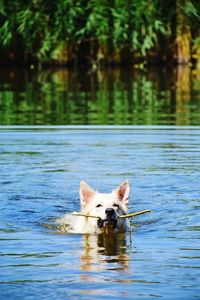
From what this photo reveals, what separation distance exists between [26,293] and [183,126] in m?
12.5

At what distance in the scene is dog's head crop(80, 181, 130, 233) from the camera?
39.2ft

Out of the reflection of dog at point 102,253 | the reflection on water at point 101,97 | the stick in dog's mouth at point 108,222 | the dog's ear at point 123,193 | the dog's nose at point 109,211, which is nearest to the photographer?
the reflection of dog at point 102,253

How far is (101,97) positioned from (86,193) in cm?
1666

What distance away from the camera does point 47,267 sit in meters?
9.97

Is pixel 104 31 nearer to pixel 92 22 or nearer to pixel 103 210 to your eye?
pixel 92 22

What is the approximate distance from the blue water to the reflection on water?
200cm

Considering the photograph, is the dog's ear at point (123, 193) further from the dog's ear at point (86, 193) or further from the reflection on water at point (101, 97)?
the reflection on water at point (101, 97)

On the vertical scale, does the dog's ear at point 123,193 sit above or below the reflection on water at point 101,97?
below

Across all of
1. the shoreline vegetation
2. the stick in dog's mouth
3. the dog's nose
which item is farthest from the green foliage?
the dog's nose

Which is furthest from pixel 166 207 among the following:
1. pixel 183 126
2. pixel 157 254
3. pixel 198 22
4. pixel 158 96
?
pixel 198 22

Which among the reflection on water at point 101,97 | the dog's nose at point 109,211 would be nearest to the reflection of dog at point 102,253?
the dog's nose at point 109,211

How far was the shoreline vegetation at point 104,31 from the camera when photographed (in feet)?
137

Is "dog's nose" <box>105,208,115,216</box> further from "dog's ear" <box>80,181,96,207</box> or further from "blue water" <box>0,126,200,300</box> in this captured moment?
"dog's ear" <box>80,181,96,207</box>

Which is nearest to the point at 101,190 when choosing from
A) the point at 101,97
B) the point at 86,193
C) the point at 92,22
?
the point at 86,193
